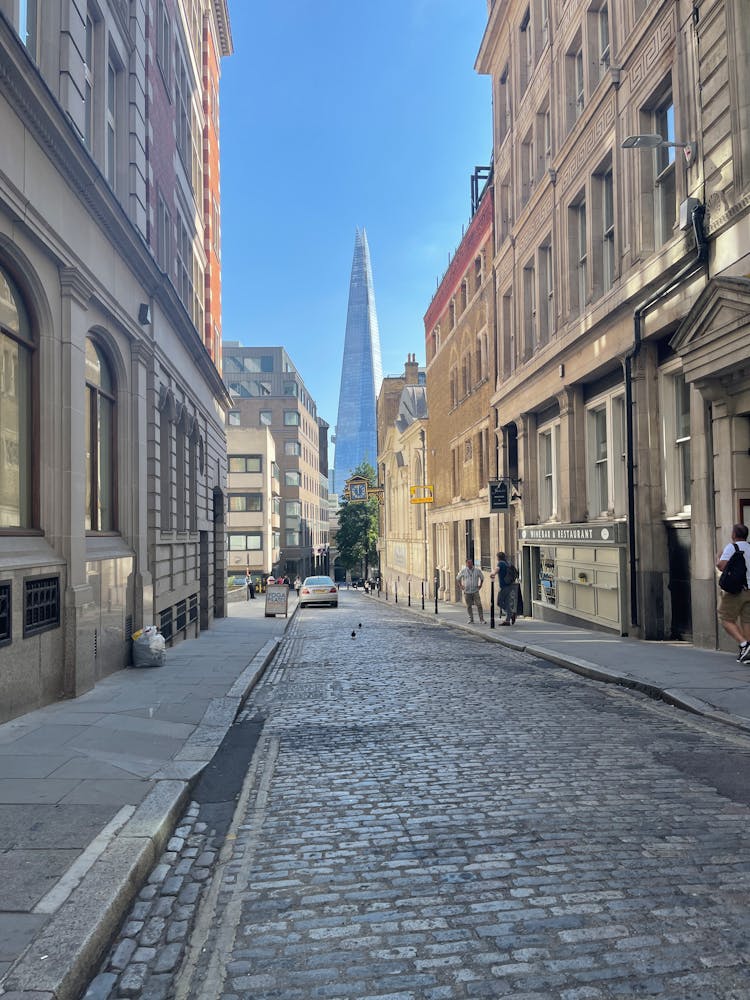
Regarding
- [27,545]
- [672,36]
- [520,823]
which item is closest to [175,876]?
[520,823]

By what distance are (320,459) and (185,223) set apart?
9942 cm

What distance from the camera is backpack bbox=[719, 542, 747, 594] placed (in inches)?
418

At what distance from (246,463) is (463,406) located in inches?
1502

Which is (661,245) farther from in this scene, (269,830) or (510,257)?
(269,830)

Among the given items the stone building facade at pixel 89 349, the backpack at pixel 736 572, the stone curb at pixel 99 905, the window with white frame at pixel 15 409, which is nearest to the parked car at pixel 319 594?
the stone building facade at pixel 89 349

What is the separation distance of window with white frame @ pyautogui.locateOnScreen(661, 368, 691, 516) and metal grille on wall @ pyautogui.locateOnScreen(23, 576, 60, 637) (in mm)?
11123

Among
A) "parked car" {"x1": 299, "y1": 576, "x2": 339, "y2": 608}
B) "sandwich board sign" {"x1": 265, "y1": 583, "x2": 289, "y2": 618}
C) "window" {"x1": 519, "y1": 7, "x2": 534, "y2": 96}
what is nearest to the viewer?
"window" {"x1": 519, "y1": 7, "x2": 534, "y2": 96}

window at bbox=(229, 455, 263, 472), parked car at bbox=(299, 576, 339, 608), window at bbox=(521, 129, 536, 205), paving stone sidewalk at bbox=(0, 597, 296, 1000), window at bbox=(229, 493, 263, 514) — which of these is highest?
window at bbox=(521, 129, 536, 205)

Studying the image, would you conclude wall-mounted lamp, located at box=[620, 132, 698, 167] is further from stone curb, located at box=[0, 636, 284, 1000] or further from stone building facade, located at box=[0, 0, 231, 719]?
stone curb, located at box=[0, 636, 284, 1000]

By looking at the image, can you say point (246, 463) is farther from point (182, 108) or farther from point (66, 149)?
point (66, 149)

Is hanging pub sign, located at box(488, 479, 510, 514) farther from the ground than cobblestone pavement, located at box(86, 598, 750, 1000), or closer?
farther from the ground

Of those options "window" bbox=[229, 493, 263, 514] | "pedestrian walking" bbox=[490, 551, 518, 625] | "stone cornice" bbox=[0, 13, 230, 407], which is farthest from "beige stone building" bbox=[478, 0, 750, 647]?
"window" bbox=[229, 493, 263, 514]

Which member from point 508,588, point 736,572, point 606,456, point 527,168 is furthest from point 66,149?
point 527,168

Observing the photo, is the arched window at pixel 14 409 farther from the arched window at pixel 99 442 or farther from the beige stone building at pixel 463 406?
the beige stone building at pixel 463 406
